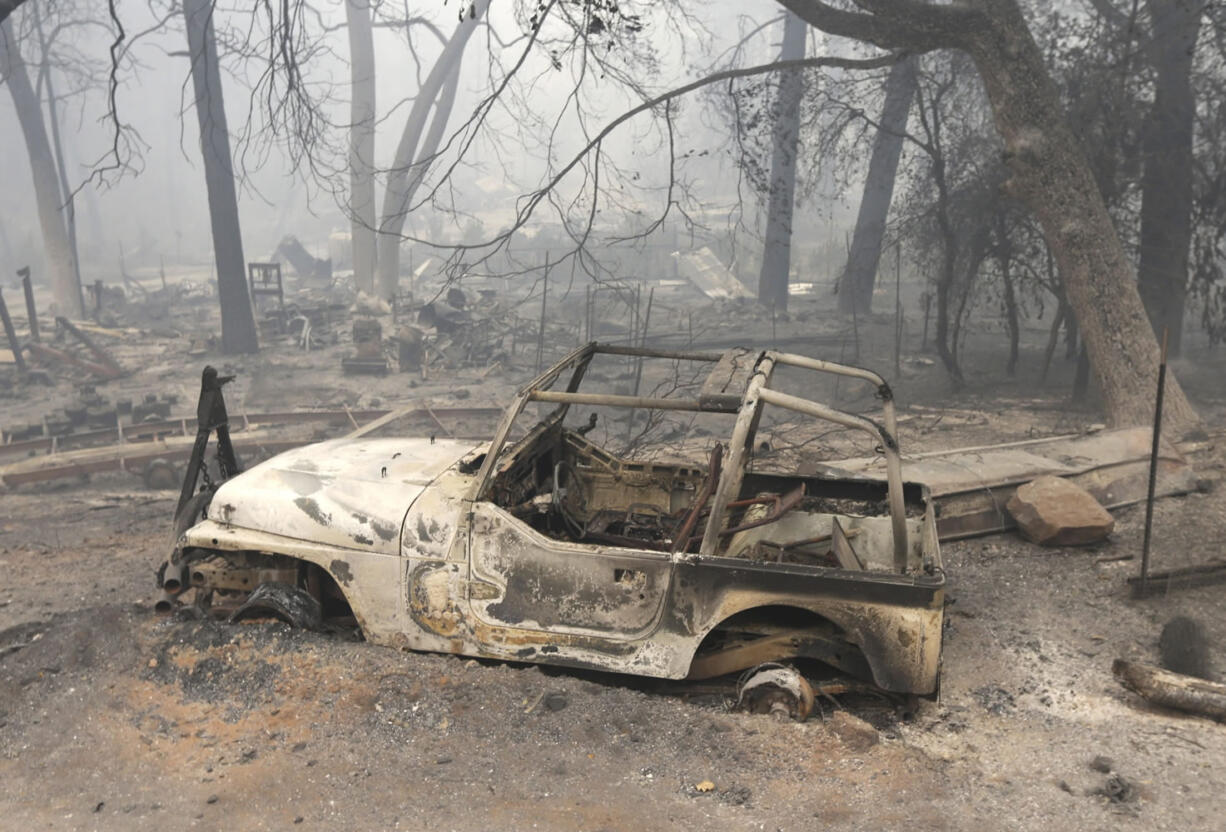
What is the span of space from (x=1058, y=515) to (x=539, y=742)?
4202 mm

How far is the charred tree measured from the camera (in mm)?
8766

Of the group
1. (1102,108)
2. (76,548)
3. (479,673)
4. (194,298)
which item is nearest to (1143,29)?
(1102,108)

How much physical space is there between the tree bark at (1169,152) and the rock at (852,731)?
1035 cm

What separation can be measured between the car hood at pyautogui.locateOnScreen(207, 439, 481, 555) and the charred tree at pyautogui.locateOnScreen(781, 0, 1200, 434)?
6990mm

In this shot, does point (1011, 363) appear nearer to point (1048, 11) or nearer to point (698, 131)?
point (1048, 11)

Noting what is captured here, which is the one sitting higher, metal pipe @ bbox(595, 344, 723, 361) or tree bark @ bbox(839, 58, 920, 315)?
tree bark @ bbox(839, 58, 920, 315)

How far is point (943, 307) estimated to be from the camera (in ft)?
41.9

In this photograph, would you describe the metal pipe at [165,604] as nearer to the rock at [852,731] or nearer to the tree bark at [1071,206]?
the rock at [852,731]

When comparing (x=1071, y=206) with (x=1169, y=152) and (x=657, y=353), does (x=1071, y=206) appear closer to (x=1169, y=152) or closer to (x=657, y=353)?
(x=1169, y=152)

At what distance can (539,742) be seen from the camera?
3.87 meters

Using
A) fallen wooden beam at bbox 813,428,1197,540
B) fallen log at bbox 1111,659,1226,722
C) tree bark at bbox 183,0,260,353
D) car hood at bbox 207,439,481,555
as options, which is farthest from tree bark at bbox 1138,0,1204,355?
tree bark at bbox 183,0,260,353

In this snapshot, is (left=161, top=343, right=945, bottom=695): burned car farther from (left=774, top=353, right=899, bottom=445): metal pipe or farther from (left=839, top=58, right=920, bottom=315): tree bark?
(left=839, top=58, right=920, bottom=315): tree bark

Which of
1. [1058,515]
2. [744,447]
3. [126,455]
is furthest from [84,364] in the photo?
[1058,515]

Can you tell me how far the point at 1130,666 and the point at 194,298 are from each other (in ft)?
89.9
